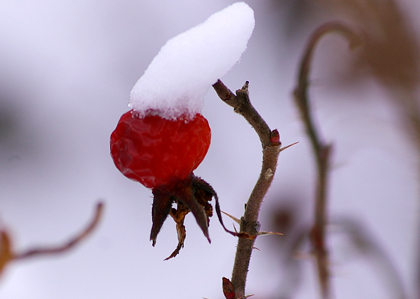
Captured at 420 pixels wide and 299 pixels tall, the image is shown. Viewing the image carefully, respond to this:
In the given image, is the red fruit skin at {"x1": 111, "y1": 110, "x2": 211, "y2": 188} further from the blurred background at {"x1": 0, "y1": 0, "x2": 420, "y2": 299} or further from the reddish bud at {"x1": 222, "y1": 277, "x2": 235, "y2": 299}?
the blurred background at {"x1": 0, "y1": 0, "x2": 420, "y2": 299}

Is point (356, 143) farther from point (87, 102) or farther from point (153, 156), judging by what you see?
point (153, 156)

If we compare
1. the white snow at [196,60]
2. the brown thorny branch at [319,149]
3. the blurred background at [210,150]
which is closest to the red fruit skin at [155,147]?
the white snow at [196,60]

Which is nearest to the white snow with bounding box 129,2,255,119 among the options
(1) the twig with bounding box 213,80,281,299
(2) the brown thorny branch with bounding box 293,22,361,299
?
(1) the twig with bounding box 213,80,281,299

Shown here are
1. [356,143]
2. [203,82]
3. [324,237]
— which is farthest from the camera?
[356,143]

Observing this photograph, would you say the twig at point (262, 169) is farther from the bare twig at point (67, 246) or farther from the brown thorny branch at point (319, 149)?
the brown thorny branch at point (319, 149)

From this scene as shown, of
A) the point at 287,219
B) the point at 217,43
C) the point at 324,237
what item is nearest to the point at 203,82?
the point at 217,43

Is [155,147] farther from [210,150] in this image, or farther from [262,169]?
[210,150]

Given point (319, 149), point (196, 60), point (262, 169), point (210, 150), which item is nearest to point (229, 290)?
point (262, 169)
